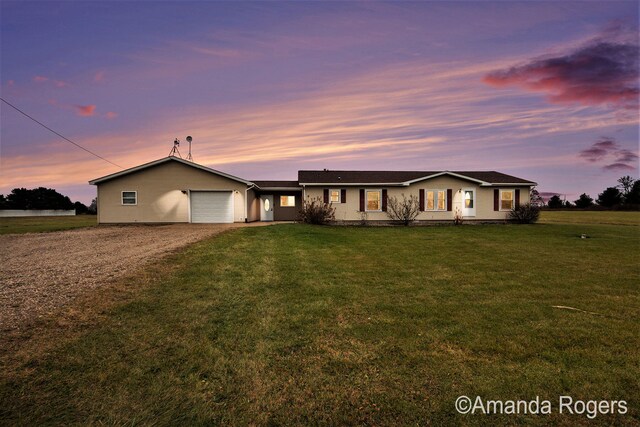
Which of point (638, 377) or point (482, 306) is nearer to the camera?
point (638, 377)

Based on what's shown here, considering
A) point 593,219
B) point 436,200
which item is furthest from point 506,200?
point 593,219

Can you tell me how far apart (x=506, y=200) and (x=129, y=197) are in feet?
99.6

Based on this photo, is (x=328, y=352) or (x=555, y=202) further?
(x=555, y=202)

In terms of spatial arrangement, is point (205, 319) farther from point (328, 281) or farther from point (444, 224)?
point (444, 224)

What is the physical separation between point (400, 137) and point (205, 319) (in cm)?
2324

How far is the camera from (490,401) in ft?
9.94

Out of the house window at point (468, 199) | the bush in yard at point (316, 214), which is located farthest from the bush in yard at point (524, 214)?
the bush in yard at point (316, 214)

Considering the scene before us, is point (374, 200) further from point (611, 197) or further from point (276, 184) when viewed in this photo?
point (611, 197)

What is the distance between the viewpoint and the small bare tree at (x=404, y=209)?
23266 mm

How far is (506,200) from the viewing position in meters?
24.9

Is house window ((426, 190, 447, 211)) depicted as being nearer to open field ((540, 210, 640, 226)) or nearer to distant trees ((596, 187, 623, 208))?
open field ((540, 210, 640, 226))

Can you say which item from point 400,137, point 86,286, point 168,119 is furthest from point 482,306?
point 168,119

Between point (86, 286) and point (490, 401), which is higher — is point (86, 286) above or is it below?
above

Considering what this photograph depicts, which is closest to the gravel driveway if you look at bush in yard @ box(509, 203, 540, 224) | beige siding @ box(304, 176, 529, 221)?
beige siding @ box(304, 176, 529, 221)
